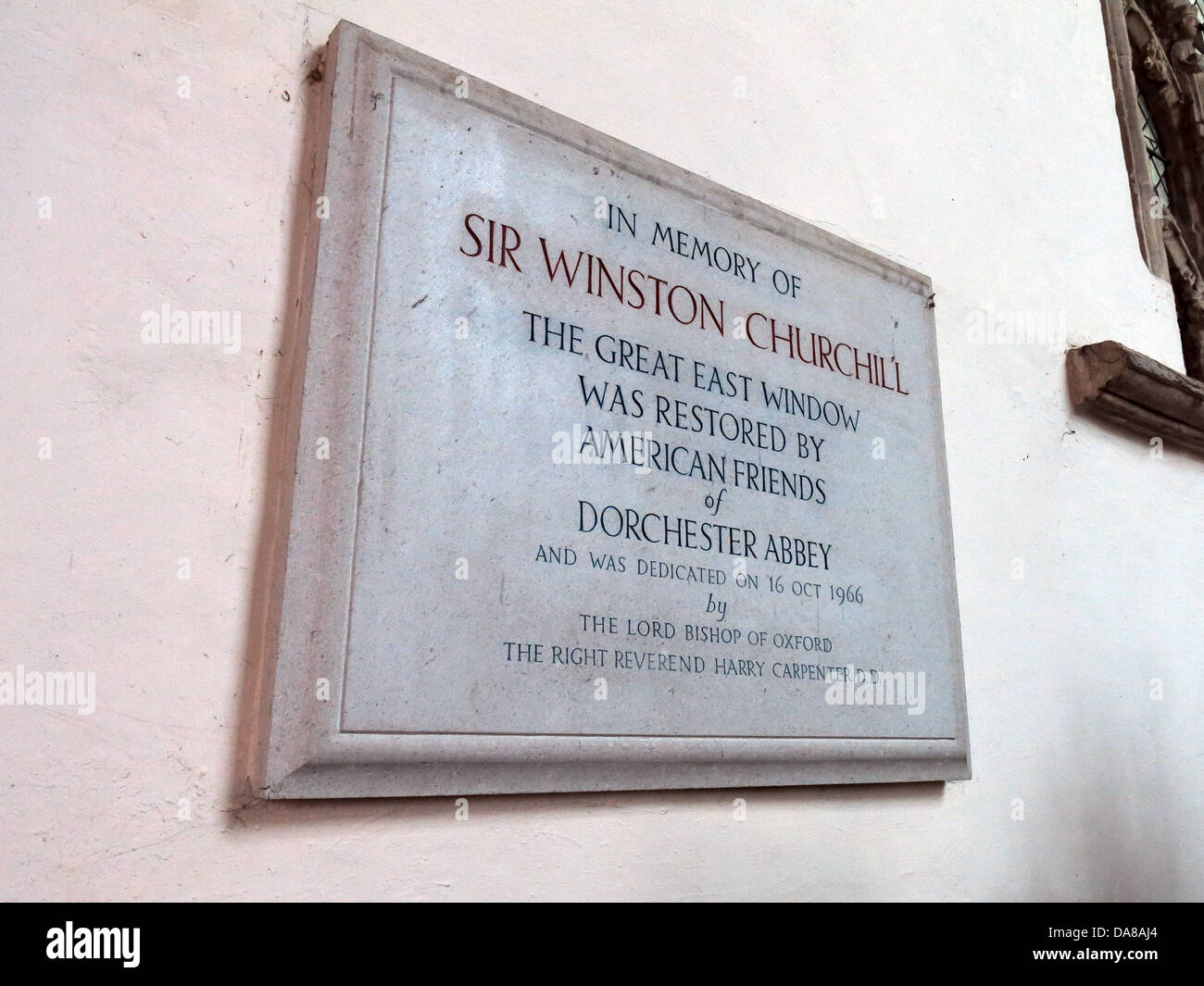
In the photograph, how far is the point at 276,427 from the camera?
144cm

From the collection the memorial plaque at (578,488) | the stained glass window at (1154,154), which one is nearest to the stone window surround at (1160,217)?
the stained glass window at (1154,154)

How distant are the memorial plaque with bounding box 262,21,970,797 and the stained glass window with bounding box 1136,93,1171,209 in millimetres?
2128

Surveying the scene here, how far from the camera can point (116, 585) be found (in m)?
1.27

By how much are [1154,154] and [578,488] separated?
311cm

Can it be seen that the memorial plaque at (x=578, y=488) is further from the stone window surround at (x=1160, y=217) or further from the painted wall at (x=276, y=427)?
the stone window surround at (x=1160, y=217)

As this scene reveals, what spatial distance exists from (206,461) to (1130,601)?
89.0 inches

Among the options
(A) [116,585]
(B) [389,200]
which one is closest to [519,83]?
(B) [389,200]

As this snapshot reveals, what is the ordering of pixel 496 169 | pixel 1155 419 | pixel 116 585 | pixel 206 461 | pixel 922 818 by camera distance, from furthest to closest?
pixel 1155 419, pixel 922 818, pixel 496 169, pixel 206 461, pixel 116 585

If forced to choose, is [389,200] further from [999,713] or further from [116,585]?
Result: [999,713]

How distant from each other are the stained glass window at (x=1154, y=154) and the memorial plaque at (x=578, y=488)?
2.13 metres

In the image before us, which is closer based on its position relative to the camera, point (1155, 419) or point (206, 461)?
point (206, 461)

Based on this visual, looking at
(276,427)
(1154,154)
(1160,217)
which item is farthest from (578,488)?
(1154,154)

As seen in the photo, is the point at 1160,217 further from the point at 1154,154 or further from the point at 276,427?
the point at 276,427
